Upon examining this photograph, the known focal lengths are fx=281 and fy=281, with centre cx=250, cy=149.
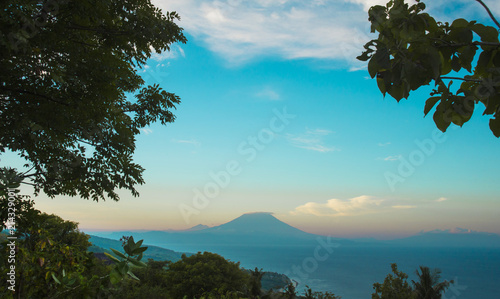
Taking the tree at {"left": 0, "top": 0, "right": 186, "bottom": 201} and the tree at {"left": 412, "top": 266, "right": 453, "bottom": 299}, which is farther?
the tree at {"left": 412, "top": 266, "right": 453, "bottom": 299}

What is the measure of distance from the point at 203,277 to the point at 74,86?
28131 millimetres

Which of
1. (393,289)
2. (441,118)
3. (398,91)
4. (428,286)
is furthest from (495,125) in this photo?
(428,286)

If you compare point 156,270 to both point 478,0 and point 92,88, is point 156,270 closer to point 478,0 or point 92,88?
point 92,88

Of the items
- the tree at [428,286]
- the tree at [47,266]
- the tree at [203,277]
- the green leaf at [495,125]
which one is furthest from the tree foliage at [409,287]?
the green leaf at [495,125]

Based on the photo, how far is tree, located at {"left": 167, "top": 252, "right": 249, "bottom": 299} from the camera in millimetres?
28920

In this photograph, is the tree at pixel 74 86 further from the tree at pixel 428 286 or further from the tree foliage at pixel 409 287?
the tree at pixel 428 286

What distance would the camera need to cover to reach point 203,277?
29.7 m

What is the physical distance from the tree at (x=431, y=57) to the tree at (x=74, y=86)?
4.46m

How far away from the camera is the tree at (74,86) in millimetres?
4824

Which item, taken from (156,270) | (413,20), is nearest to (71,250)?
(413,20)

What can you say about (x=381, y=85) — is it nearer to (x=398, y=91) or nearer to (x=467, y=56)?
(x=398, y=91)

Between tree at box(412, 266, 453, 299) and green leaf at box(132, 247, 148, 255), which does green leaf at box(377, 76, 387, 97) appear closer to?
green leaf at box(132, 247, 148, 255)

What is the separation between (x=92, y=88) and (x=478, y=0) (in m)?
6.15

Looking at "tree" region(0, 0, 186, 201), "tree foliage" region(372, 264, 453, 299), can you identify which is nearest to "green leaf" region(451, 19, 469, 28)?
"tree" region(0, 0, 186, 201)
